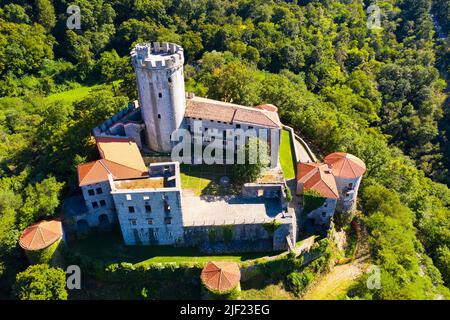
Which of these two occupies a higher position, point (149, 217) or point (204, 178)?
point (149, 217)

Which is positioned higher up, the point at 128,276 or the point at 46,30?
the point at 46,30

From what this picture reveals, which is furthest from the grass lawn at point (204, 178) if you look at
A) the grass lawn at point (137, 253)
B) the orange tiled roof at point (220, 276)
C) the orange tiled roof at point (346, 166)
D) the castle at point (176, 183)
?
the orange tiled roof at point (346, 166)

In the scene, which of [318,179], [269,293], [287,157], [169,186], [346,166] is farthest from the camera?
[287,157]

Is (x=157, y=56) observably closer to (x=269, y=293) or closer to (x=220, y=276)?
(x=220, y=276)

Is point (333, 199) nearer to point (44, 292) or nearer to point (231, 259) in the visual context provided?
point (231, 259)

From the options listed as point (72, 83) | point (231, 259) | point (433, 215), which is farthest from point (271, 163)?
point (72, 83)

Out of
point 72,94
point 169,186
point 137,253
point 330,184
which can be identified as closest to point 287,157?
point 330,184

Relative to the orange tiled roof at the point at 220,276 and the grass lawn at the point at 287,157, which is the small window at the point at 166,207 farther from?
the grass lawn at the point at 287,157
